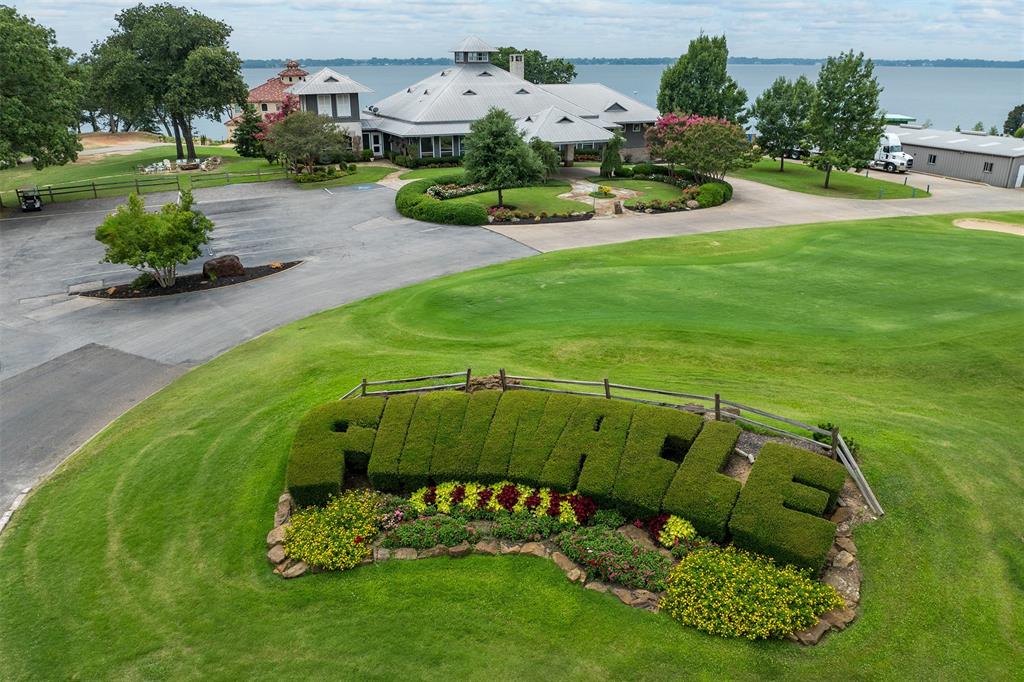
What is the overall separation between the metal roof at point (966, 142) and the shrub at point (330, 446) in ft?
208

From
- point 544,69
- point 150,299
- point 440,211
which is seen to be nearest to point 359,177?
point 440,211

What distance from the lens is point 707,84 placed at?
213ft

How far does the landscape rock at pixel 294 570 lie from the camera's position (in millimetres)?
13055

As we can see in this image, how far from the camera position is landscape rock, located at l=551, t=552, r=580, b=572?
12664mm

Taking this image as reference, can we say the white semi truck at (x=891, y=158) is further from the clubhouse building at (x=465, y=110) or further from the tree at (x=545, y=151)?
the tree at (x=545, y=151)

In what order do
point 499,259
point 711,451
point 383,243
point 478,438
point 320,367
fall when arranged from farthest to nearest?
1. point 383,243
2. point 499,259
3. point 320,367
4. point 478,438
5. point 711,451

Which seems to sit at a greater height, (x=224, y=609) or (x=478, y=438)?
(x=478, y=438)

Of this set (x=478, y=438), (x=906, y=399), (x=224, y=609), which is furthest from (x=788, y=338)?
(x=224, y=609)

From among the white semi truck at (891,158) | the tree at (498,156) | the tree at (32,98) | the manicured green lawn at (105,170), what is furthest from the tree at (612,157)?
the tree at (32,98)

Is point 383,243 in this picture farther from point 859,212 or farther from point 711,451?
point 859,212

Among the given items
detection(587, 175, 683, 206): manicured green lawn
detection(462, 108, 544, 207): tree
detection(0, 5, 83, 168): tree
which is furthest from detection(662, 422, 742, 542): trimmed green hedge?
detection(0, 5, 83, 168): tree

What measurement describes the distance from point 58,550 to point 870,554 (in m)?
16.2

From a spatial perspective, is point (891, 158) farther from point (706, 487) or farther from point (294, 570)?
point (294, 570)

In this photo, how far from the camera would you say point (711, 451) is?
14047mm
